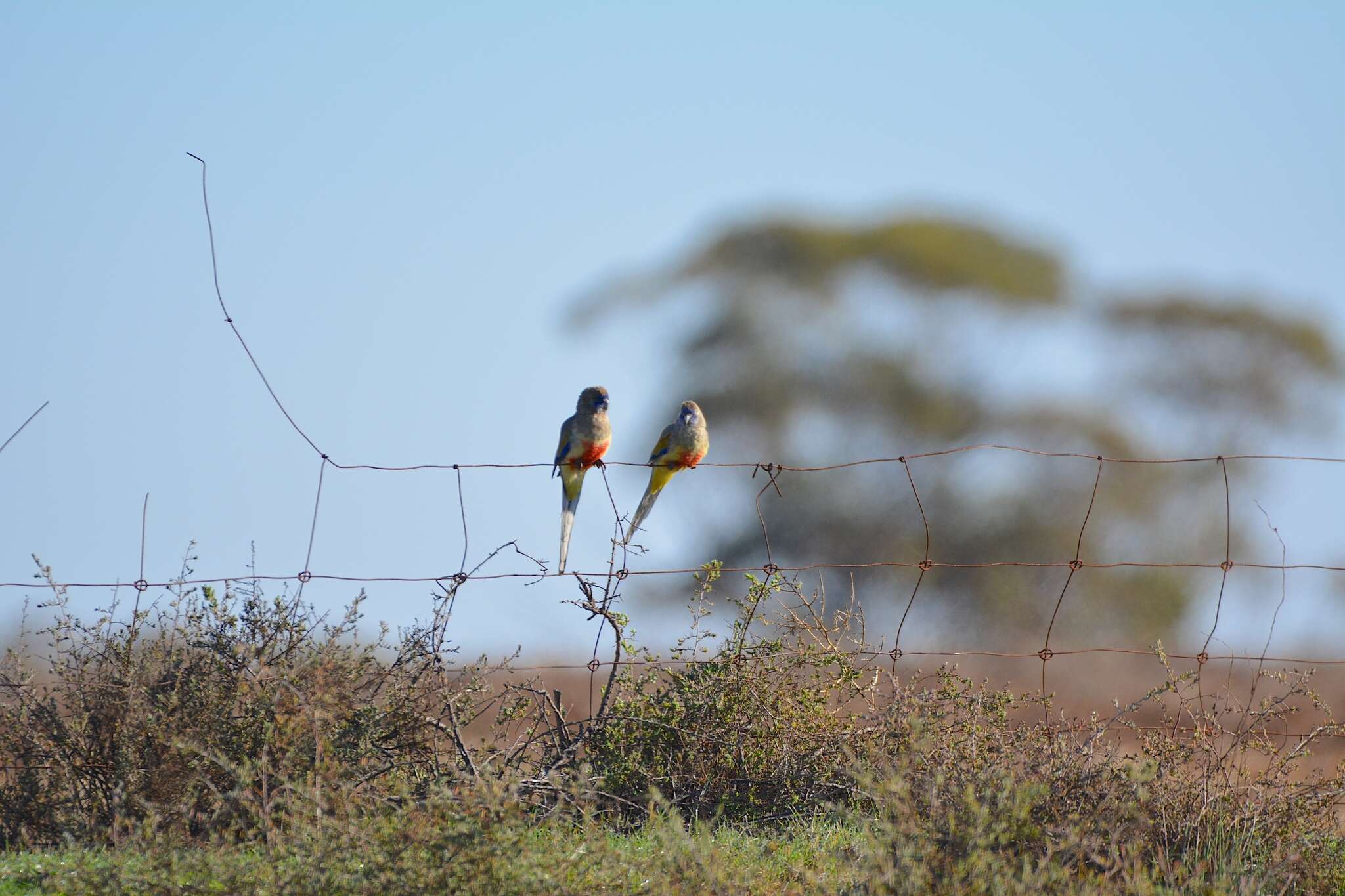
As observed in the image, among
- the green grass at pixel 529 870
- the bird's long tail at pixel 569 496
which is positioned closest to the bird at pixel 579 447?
the bird's long tail at pixel 569 496

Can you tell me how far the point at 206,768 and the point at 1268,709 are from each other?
3.94 metres

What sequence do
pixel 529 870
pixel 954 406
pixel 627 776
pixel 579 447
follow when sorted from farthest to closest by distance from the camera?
1. pixel 954 406
2. pixel 579 447
3. pixel 627 776
4. pixel 529 870

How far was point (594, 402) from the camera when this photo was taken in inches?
264

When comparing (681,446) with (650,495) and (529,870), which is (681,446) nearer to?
(650,495)

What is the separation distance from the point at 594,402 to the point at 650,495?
55 centimetres

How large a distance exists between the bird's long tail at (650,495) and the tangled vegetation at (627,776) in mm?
544

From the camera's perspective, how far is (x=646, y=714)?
19.0 ft

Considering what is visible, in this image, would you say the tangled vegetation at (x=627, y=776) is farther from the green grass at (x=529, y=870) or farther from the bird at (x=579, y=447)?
the bird at (x=579, y=447)

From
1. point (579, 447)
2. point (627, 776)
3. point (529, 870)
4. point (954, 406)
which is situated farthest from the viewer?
point (954, 406)

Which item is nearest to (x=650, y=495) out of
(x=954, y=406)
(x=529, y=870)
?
(x=529, y=870)

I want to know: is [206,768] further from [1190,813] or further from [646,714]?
Result: [1190,813]

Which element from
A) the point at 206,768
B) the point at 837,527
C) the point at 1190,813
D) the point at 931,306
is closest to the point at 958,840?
the point at 1190,813

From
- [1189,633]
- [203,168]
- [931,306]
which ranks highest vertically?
[931,306]

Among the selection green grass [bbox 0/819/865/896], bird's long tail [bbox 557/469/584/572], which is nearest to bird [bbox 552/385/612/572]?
bird's long tail [bbox 557/469/584/572]
